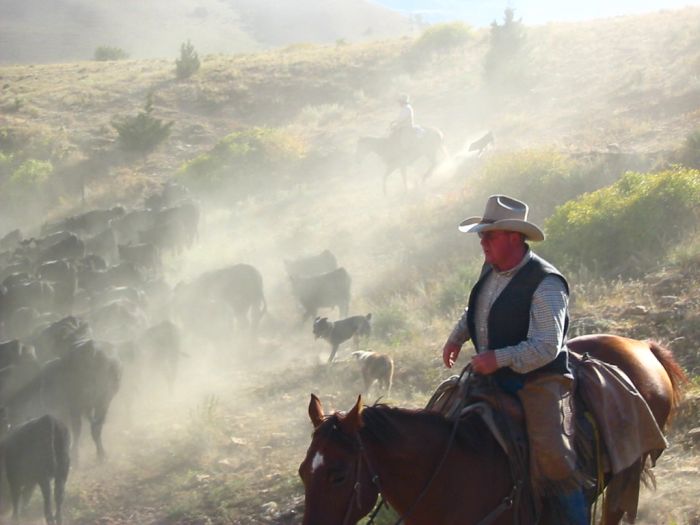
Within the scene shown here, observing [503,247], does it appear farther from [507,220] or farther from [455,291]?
[455,291]

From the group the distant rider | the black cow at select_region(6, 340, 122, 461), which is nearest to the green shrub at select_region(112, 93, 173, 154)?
the distant rider

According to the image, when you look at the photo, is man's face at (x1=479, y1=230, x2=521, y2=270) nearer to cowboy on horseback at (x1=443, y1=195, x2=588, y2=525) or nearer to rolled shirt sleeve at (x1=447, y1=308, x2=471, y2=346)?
cowboy on horseback at (x1=443, y1=195, x2=588, y2=525)

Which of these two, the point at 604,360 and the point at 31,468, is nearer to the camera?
the point at 604,360

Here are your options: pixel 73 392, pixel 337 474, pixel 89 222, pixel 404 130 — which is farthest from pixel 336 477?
pixel 404 130

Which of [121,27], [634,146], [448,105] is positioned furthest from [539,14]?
[634,146]

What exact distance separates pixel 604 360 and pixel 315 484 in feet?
8.59

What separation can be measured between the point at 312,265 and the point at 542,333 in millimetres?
14006

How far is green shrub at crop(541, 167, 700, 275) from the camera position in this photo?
42.7 feet

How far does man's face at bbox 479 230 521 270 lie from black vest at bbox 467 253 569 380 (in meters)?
0.10

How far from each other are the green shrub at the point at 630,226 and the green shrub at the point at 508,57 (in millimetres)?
24088

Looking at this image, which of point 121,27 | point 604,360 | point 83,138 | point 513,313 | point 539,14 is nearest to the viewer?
point 513,313

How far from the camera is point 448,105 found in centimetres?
3719

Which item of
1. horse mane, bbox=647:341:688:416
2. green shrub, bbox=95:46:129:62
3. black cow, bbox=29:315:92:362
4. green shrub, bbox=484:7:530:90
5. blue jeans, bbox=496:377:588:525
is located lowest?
black cow, bbox=29:315:92:362

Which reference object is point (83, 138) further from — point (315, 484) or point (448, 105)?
point (315, 484)
